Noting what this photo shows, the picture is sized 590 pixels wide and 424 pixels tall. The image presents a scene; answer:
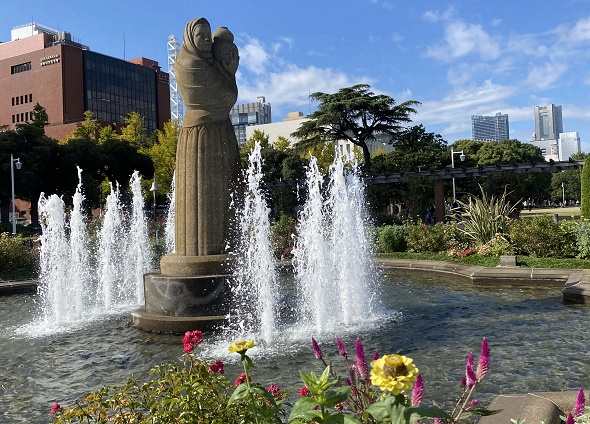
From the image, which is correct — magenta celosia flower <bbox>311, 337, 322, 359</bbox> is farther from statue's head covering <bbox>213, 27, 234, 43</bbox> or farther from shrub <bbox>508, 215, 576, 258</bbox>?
shrub <bbox>508, 215, 576, 258</bbox>

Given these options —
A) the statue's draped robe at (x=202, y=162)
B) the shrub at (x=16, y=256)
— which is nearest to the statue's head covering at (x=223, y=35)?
the statue's draped robe at (x=202, y=162)

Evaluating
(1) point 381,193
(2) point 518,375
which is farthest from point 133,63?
(2) point 518,375

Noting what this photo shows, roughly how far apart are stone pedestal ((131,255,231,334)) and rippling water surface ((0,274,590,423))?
251mm

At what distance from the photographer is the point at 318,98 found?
4319 centimetres

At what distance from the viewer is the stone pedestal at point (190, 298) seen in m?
7.75

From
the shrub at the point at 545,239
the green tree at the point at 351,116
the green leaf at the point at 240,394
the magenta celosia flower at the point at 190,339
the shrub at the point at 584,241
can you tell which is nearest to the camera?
the green leaf at the point at 240,394

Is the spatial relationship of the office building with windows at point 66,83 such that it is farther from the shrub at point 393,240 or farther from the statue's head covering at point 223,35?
the statue's head covering at point 223,35

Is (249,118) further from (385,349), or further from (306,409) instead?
(306,409)

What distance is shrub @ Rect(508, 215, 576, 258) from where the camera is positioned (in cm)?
1416

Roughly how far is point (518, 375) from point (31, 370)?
17.8ft

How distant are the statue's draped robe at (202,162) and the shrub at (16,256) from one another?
10.1 metres

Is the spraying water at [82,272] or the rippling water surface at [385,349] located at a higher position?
the spraying water at [82,272]

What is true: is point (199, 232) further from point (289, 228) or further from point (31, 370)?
point (289, 228)

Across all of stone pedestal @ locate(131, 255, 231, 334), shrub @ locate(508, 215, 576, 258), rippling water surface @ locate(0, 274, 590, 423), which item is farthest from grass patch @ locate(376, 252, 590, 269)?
stone pedestal @ locate(131, 255, 231, 334)
